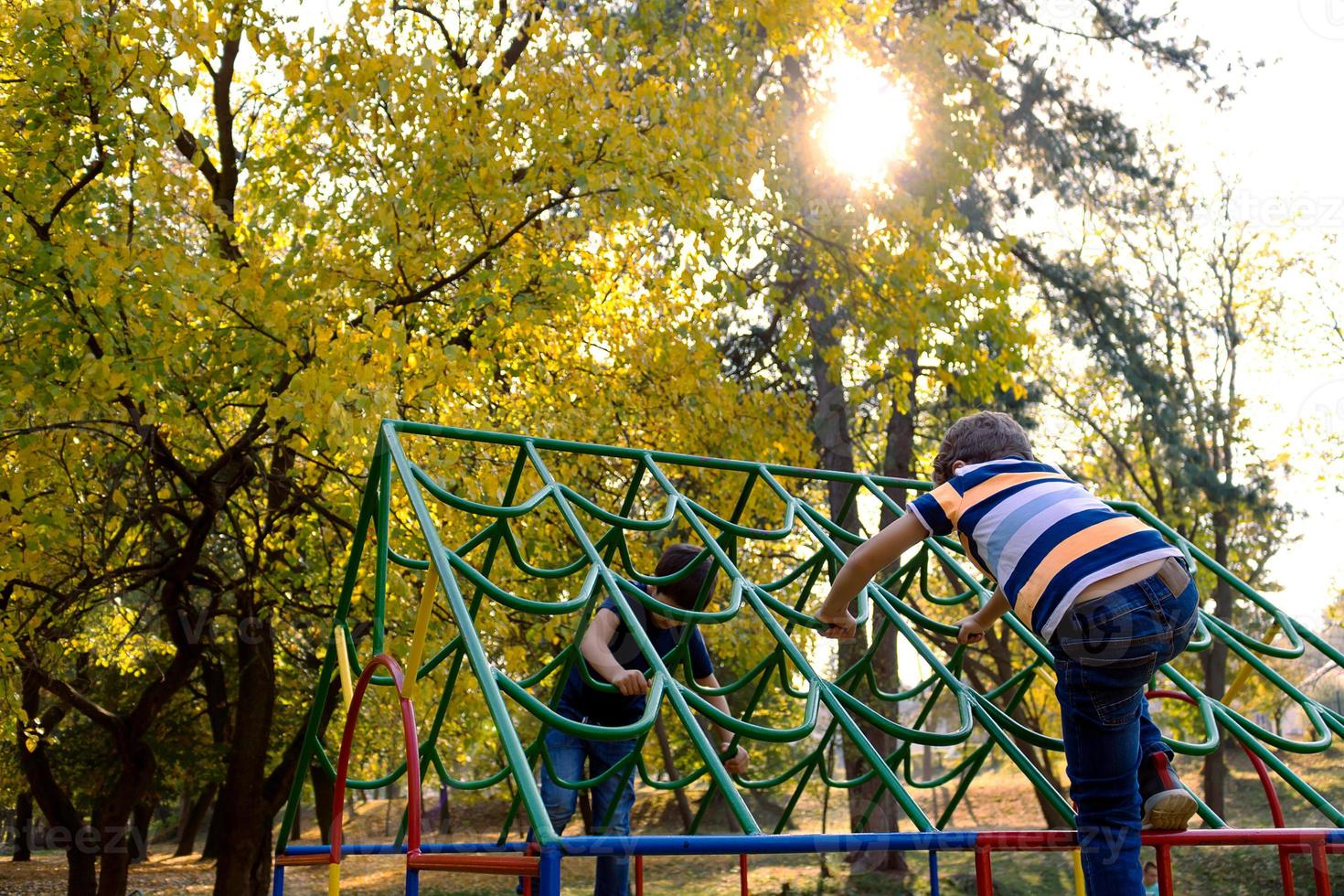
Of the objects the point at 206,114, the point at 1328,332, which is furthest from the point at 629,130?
the point at 1328,332

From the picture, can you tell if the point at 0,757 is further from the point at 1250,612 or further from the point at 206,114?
the point at 1250,612

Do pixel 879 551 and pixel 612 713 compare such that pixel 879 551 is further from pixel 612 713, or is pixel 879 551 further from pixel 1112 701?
pixel 612 713

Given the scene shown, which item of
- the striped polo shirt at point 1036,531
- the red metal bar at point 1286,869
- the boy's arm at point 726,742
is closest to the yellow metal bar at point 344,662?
the boy's arm at point 726,742

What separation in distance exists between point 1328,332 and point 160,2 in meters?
18.8

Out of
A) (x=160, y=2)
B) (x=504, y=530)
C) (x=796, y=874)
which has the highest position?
(x=160, y=2)

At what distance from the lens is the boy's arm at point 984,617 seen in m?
2.98

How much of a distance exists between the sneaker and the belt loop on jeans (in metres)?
0.40

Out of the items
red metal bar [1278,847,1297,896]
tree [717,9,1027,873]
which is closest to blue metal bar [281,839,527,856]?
red metal bar [1278,847,1297,896]

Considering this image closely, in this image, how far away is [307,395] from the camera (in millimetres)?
5516

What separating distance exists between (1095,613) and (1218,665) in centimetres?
1567

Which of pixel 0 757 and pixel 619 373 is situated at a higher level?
pixel 619 373

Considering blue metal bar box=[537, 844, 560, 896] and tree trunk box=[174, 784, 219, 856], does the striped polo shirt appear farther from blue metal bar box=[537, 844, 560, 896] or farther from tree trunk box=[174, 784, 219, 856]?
tree trunk box=[174, 784, 219, 856]

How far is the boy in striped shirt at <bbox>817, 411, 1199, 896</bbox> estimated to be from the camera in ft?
7.90

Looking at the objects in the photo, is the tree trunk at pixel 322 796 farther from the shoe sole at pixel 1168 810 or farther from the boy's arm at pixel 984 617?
the shoe sole at pixel 1168 810
